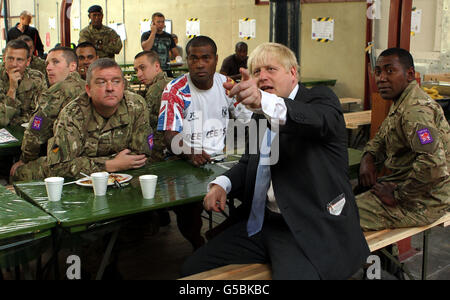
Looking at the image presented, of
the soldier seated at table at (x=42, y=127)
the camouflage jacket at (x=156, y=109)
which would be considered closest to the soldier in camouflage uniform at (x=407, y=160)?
the camouflage jacket at (x=156, y=109)

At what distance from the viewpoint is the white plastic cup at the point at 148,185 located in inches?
111

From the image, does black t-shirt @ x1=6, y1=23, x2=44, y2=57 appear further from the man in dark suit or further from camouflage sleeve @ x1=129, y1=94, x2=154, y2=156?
the man in dark suit

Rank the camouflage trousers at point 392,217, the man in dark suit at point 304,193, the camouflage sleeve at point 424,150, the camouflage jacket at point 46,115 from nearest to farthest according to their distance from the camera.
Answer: the man in dark suit at point 304,193, the camouflage sleeve at point 424,150, the camouflage trousers at point 392,217, the camouflage jacket at point 46,115

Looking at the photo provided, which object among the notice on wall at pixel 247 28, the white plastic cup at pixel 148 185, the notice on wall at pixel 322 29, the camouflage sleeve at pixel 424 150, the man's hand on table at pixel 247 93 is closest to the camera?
the man's hand on table at pixel 247 93

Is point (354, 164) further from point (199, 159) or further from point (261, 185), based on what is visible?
point (261, 185)

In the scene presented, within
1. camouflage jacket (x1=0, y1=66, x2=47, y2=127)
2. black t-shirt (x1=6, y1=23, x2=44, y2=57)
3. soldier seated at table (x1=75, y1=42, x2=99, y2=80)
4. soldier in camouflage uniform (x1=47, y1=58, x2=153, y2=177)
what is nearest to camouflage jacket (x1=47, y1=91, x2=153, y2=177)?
soldier in camouflage uniform (x1=47, y1=58, x2=153, y2=177)

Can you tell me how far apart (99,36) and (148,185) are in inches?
260

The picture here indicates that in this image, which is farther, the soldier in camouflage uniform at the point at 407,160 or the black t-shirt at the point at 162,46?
the black t-shirt at the point at 162,46

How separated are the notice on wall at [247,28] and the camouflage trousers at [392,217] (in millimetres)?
8493

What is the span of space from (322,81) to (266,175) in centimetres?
725

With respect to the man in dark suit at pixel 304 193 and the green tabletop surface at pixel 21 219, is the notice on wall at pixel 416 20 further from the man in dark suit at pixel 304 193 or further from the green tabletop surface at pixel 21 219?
the green tabletop surface at pixel 21 219

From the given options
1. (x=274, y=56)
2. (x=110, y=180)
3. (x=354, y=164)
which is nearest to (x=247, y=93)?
(x=274, y=56)

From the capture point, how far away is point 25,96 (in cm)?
555

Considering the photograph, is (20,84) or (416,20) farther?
(416,20)
